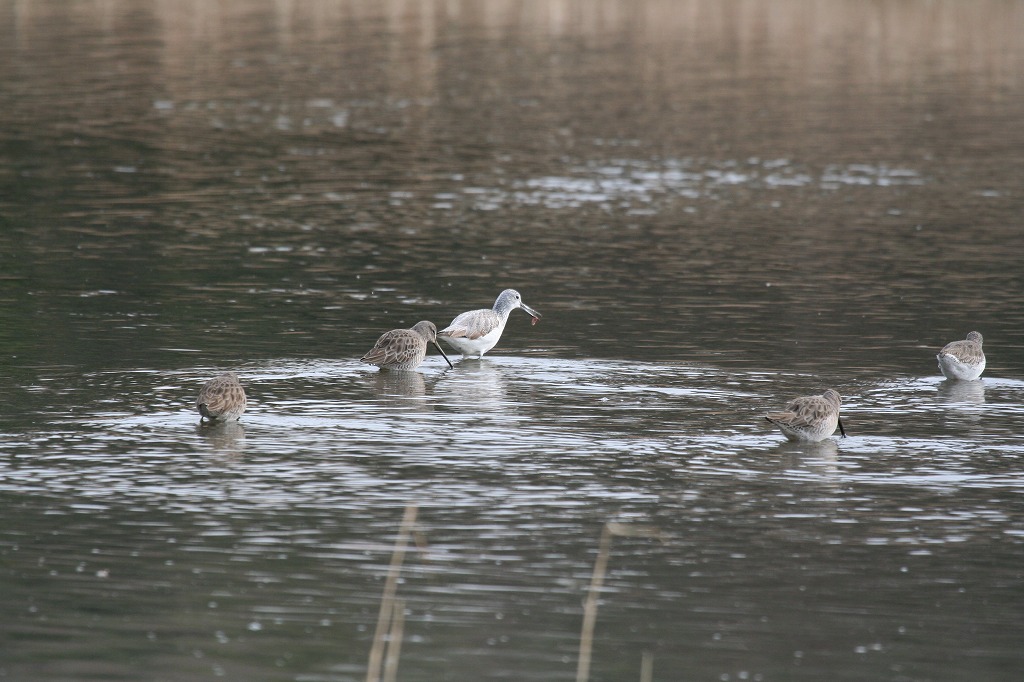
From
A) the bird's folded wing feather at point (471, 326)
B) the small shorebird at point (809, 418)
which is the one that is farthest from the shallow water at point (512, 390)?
the bird's folded wing feather at point (471, 326)

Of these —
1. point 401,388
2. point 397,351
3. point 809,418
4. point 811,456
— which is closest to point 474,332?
point 397,351

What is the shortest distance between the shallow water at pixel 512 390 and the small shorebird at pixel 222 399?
0.81ft

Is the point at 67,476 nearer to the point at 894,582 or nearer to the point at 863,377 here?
the point at 894,582

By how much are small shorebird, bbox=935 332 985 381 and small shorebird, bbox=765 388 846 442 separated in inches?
116

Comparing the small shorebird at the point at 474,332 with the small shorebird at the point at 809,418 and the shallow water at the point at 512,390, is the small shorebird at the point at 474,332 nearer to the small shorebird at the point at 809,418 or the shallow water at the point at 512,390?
the shallow water at the point at 512,390

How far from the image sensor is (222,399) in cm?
1512

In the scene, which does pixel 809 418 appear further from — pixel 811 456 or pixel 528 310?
pixel 528 310

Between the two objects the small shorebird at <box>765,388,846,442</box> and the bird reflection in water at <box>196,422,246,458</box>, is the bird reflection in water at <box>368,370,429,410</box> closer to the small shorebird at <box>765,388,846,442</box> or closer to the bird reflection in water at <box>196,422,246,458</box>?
the bird reflection in water at <box>196,422,246,458</box>

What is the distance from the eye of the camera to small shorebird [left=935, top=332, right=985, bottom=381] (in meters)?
17.6

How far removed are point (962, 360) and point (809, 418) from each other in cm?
355

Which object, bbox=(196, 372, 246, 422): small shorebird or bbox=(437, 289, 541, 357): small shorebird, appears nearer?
bbox=(196, 372, 246, 422): small shorebird

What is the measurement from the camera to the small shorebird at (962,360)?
57.8 feet

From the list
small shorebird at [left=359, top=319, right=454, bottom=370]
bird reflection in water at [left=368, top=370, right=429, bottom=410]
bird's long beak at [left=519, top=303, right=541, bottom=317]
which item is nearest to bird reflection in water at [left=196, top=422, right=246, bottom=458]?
bird reflection in water at [left=368, top=370, right=429, bottom=410]

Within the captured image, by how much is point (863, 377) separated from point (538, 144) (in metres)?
22.0
